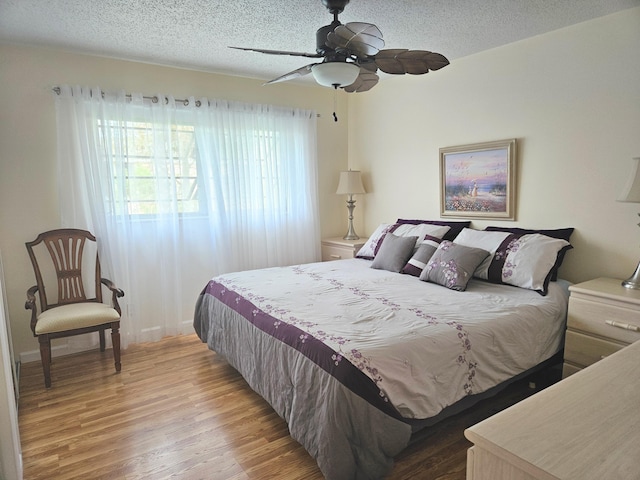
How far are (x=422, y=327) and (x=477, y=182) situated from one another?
191 centimetres

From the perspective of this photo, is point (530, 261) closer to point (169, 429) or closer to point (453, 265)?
point (453, 265)

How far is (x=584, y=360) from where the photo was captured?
7.70 feet

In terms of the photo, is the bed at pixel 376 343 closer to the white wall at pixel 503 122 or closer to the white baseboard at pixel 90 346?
the white wall at pixel 503 122

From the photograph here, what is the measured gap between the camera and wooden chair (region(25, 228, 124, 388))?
2816mm

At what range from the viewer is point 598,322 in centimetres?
229

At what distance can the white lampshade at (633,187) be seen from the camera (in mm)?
2291

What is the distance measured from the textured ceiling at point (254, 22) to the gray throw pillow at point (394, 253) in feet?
5.17

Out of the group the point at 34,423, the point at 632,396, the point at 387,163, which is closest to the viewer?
the point at 632,396

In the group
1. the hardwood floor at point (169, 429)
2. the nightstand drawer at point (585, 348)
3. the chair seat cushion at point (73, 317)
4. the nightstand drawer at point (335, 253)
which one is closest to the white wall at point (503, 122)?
the chair seat cushion at point (73, 317)

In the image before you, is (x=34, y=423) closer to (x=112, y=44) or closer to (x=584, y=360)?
(x=112, y=44)

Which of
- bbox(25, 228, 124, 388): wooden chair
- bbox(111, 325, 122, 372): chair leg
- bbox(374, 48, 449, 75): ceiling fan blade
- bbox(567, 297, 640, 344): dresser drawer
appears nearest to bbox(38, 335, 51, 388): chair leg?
bbox(25, 228, 124, 388): wooden chair

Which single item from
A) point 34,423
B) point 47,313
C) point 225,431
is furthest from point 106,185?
point 225,431

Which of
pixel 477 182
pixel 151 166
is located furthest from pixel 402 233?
pixel 151 166

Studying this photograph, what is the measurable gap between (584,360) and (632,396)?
1.69 m
